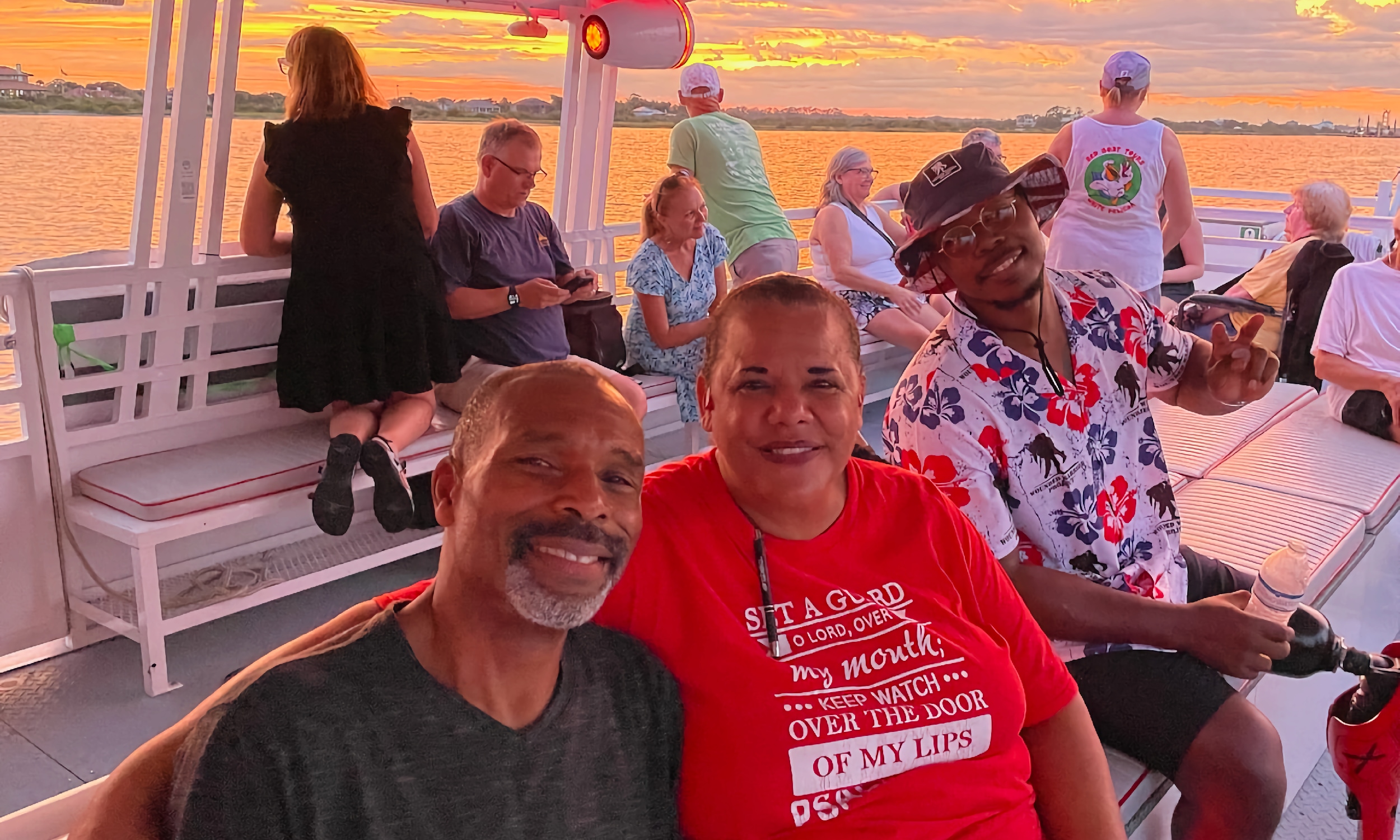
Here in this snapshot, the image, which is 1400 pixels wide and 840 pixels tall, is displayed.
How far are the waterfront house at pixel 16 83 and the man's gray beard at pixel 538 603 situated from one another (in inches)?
95.8

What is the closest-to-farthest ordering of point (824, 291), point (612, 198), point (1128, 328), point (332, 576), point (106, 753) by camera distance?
point (824, 291), point (1128, 328), point (106, 753), point (332, 576), point (612, 198)

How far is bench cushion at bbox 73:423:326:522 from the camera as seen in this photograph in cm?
307

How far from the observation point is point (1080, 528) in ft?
6.35

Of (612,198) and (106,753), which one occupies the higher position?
(612,198)

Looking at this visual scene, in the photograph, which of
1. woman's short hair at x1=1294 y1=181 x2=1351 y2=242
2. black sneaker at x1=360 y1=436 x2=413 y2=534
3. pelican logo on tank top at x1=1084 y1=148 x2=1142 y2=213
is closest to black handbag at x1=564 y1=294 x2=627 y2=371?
black sneaker at x1=360 y1=436 x2=413 y2=534

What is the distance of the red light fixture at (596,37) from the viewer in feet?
16.0

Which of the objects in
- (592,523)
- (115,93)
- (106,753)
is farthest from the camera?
(115,93)

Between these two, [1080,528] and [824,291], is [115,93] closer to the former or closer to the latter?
[824,291]

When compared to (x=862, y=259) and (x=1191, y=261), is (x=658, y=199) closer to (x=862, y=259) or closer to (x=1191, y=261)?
(x=862, y=259)

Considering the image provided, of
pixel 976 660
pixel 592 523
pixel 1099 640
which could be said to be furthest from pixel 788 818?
pixel 1099 640

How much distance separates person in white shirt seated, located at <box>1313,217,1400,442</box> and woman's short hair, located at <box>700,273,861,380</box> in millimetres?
2938

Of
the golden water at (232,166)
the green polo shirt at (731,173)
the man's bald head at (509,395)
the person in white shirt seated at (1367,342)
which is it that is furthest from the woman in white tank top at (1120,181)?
the man's bald head at (509,395)

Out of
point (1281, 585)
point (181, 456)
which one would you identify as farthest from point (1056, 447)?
point (181, 456)

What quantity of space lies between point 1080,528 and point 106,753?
2415 millimetres
